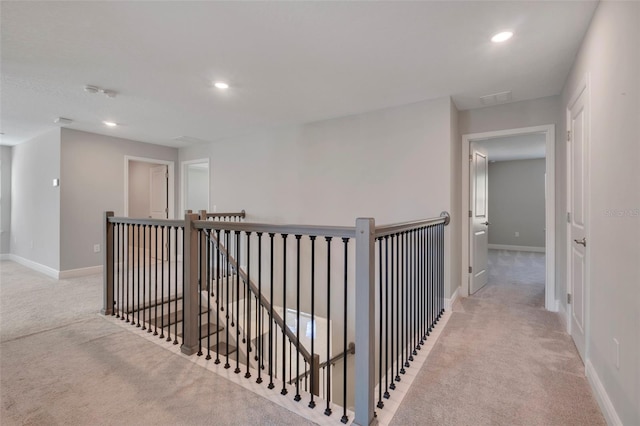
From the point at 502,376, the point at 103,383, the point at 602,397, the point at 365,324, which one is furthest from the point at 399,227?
the point at 103,383

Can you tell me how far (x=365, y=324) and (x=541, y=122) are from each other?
10.4 feet

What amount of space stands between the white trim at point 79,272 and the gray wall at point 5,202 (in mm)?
2756

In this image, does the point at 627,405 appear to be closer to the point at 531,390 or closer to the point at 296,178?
the point at 531,390

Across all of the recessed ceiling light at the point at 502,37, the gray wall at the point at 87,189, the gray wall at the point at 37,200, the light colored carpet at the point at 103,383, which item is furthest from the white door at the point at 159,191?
the recessed ceiling light at the point at 502,37

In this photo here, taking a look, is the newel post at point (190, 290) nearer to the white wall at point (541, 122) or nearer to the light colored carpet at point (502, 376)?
the light colored carpet at point (502, 376)

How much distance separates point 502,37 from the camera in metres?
2.11

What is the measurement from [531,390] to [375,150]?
8.71 ft

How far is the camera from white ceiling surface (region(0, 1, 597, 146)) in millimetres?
1853

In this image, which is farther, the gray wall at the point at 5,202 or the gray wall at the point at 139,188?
the gray wall at the point at 139,188

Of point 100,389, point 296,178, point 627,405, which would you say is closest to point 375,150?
point 296,178

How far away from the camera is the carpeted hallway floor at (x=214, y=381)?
153cm

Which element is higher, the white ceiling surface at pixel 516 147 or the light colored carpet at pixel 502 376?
the white ceiling surface at pixel 516 147

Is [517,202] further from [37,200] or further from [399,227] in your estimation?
[37,200]

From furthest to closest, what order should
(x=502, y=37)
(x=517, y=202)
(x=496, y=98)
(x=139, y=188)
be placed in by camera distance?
1. (x=517, y=202)
2. (x=139, y=188)
3. (x=496, y=98)
4. (x=502, y=37)
